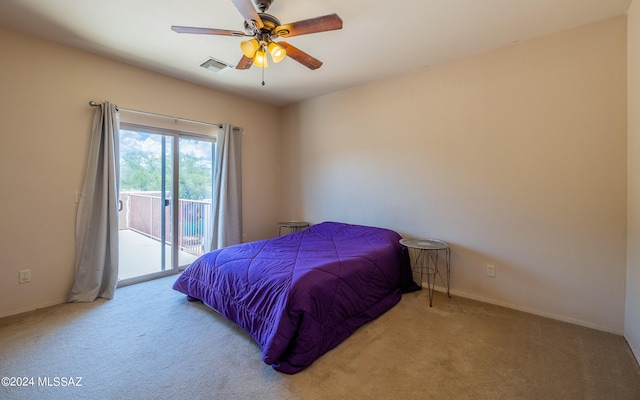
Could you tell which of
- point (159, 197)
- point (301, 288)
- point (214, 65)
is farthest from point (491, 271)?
point (159, 197)

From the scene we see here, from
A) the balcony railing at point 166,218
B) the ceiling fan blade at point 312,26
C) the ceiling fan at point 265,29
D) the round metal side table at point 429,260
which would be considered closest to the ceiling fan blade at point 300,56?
the ceiling fan at point 265,29

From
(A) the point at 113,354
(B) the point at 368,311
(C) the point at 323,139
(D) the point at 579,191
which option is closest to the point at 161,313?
(A) the point at 113,354

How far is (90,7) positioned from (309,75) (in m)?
2.08

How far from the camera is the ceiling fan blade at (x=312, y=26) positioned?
1661mm


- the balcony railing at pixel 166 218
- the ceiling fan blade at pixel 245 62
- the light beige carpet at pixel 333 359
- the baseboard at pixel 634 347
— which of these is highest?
the ceiling fan blade at pixel 245 62

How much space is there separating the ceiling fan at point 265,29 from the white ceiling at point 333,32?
0.87ft

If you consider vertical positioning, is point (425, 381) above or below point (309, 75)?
below

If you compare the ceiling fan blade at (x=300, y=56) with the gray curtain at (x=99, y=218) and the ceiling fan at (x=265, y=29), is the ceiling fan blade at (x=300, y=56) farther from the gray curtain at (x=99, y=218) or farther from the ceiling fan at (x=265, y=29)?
the gray curtain at (x=99, y=218)

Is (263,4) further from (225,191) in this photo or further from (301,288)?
(225,191)

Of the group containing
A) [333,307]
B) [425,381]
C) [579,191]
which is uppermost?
[579,191]

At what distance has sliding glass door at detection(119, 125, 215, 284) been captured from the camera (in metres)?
3.22

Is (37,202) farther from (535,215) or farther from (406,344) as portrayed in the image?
(535,215)

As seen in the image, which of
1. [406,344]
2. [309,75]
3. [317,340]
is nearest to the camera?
[317,340]

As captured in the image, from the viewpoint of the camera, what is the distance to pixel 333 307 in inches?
81.0
